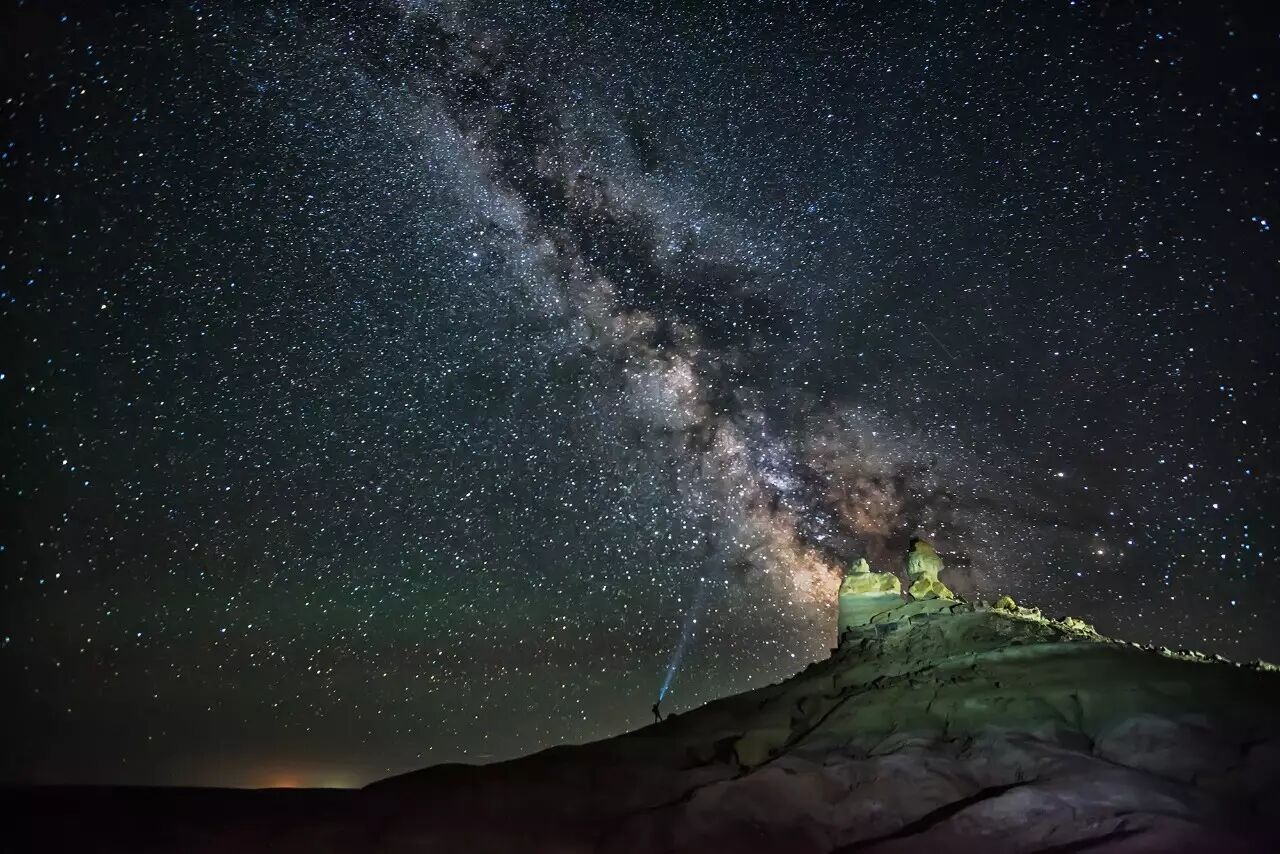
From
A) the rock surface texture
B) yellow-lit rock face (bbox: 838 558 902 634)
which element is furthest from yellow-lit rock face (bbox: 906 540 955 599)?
the rock surface texture

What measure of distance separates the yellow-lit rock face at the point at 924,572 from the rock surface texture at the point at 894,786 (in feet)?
37.7

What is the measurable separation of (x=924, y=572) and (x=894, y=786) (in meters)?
21.5

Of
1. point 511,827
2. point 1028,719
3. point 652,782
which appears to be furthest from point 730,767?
point 1028,719

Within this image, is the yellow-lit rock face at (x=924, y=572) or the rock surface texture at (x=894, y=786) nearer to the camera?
the rock surface texture at (x=894, y=786)

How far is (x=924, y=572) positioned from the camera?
37.6m

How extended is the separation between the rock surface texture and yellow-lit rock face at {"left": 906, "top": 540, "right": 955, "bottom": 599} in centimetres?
1149

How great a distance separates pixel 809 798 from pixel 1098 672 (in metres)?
10.6

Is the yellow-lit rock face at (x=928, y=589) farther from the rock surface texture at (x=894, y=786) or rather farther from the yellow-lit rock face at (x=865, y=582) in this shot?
the rock surface texture at (x=894, y=786)

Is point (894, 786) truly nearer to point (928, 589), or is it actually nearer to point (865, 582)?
point (928, 589)

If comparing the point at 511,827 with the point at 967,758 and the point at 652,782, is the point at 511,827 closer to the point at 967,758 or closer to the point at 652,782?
the point at 652,782

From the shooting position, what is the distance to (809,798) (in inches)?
708

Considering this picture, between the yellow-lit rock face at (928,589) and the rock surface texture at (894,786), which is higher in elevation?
the yellow-lit rock face at (928,589)

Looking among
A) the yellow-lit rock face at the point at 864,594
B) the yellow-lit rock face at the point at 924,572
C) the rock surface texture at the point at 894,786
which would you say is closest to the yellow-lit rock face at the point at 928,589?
the yellow-lit rock face at the point at 924,572

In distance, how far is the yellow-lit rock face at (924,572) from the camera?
121 feet
